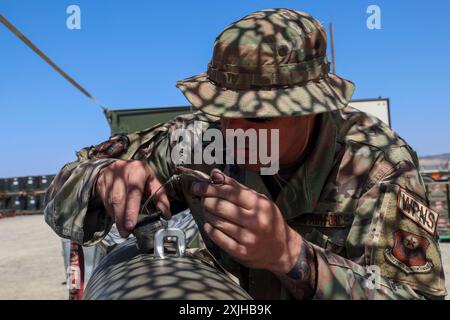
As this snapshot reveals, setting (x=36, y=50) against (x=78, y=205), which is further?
(x=36, y=50)

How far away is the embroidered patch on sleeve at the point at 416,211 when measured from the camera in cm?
172

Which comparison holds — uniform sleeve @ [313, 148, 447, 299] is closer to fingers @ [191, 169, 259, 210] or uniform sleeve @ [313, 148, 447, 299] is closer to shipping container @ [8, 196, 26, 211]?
fingers @ [191, 169, 259, 210]

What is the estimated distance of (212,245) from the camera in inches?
83.0

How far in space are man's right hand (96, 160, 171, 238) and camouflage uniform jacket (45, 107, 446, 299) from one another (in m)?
0.09

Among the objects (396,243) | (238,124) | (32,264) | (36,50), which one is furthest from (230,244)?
(32,264)

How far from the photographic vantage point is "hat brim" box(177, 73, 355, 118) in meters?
1.73

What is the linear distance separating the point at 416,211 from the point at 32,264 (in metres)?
8.77

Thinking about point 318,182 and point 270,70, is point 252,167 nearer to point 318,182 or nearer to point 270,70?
point 318,182

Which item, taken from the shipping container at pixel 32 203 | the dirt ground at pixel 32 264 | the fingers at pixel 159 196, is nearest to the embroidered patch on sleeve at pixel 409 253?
the fingers at pixel 159 196

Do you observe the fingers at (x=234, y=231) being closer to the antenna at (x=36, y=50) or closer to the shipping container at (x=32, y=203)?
the antenna at (x=36, y=50)

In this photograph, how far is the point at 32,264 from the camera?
9211 mm

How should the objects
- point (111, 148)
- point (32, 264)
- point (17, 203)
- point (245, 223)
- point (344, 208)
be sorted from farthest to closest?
point (17, 203)
point (32, 264)
point (111, 148)
point (344, 208)
point (245, 223)
